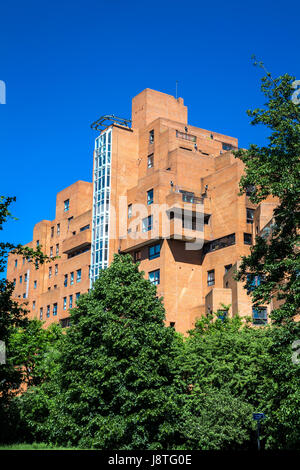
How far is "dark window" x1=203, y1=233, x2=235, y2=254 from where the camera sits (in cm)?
5266

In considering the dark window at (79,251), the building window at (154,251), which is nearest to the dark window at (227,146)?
the building window at (154,251)

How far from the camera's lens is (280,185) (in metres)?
21.7

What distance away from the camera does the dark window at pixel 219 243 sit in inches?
2073

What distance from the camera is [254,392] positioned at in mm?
33062

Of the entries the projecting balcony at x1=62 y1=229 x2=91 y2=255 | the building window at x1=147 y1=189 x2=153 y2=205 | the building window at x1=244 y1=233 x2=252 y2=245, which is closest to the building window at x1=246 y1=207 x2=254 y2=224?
the building window at x1=244 y1=233 x2=252 y2=245

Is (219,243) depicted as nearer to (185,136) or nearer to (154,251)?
(154,251)

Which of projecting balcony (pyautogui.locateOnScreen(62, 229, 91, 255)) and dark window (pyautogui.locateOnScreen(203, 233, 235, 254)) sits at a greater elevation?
projecting balcony (pyautogui.locateOnScreen(62, 229, 91, 255))

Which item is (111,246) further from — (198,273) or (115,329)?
(115,329)

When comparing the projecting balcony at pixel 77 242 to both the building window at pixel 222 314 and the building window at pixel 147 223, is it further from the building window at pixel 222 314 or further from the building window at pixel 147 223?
the building window at pixel 222 314

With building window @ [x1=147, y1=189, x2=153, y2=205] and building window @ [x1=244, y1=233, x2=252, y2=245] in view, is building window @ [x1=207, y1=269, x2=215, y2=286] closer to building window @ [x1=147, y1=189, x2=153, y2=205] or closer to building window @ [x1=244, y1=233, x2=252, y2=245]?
building window @ [x1=244, y1=233, x2=252, y2=245]

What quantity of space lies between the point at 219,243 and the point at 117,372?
84.1 ft

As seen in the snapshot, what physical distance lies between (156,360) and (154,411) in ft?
10.3

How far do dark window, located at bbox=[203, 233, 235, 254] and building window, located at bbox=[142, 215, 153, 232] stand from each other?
5641mm

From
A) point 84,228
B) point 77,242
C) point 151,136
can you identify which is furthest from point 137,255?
point 151,136
